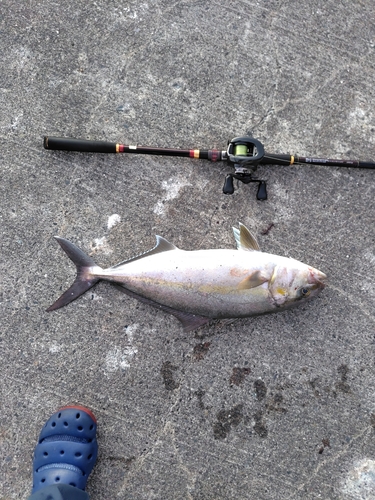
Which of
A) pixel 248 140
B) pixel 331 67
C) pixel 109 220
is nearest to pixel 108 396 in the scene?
pixel 109 220

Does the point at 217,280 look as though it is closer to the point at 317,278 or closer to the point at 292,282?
the point at 292,282

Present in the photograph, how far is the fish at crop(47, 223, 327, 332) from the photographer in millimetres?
2775

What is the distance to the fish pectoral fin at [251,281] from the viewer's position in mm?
2760

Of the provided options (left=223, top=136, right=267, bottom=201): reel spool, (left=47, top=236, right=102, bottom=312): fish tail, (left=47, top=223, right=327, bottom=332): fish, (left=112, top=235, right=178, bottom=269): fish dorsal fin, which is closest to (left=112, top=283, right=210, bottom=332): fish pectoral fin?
(left=47, top=223, right=327, bottom=332): fish

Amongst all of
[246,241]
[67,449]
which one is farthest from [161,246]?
[67,449]

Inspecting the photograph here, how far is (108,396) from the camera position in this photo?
3.03 m

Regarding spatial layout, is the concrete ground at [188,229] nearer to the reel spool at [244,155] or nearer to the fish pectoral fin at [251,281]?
the reel spool at [244,155]

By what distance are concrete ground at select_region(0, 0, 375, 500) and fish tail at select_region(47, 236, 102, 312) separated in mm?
104

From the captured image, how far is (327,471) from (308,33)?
11.4 feet

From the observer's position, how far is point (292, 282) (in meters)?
2.78

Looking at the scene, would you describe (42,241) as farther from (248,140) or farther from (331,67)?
(331,67)

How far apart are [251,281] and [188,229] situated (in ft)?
2.23

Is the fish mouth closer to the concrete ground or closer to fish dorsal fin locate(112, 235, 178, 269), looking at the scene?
the concrete ground

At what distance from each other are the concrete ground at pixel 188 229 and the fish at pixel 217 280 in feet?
0.80
